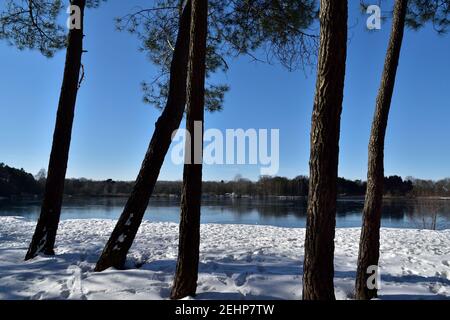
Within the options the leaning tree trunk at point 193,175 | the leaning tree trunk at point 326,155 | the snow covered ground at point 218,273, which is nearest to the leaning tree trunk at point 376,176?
the snow covered ground at point 218,273

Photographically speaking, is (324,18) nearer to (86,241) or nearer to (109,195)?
(86,241)

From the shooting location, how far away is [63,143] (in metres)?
4.78

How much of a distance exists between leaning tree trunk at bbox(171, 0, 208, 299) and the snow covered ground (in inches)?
9.0

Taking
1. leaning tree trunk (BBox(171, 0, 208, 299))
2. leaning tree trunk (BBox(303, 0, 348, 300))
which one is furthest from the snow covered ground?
leaning tree trunk (BBox(303, 0, 348, 300))

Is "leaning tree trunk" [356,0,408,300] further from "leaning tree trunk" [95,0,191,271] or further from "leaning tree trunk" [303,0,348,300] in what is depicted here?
"leaning tree trunk" [95,0,191,271]

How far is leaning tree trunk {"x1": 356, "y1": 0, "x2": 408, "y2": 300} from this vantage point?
316cm

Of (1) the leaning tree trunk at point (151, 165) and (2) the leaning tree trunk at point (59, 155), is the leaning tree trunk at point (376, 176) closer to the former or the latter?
(1) the leaning tree trunk at point (151, 165)

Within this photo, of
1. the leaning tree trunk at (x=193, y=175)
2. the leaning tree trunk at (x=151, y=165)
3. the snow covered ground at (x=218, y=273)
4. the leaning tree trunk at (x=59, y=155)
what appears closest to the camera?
the leaning tree trunk at (x=193, y=175)

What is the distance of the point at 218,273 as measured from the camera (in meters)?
3.74

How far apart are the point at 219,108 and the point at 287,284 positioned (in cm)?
413

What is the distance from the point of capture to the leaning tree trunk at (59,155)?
4.68m

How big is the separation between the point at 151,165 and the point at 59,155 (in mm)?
1550

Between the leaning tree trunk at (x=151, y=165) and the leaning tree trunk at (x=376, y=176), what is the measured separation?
2280mm

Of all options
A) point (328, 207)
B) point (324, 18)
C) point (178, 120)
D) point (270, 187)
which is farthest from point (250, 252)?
point (270, 187)
